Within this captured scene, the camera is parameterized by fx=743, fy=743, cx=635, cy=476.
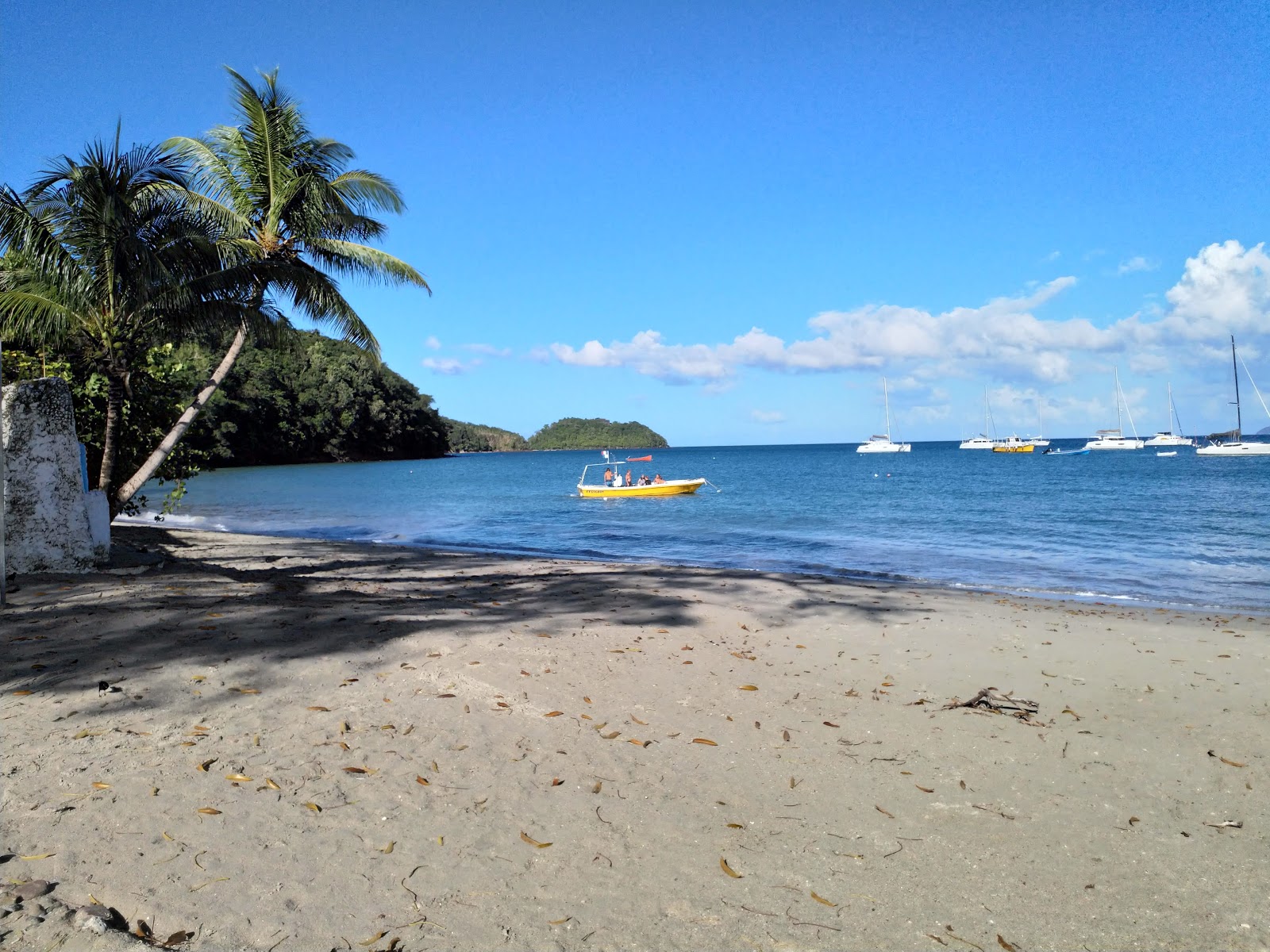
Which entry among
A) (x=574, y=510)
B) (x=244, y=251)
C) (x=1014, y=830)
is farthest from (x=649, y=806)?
(x=574, y=510)

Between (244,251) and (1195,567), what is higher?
(244,251)

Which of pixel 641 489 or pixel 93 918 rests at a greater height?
pixel 641 489

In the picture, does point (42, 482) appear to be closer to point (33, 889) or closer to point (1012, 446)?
point (33, 889)

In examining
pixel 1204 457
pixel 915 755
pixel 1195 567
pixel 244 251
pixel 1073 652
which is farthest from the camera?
pixel 1204 457

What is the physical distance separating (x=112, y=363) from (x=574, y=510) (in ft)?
76.3

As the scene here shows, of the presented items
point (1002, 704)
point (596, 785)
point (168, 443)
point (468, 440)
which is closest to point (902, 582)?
point (1002, 704)

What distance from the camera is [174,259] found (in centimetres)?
1038

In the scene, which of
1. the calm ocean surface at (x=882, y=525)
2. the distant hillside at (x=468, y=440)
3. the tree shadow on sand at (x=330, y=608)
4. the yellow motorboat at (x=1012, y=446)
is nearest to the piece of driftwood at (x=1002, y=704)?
the tree shadow on sand at (x=330, y=608)

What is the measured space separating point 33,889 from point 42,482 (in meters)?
6.82

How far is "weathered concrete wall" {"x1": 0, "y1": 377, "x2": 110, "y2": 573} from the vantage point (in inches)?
307

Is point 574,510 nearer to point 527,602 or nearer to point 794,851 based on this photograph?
point 527,602

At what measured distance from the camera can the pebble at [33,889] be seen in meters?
2.69

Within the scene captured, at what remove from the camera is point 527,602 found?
29.2 ft

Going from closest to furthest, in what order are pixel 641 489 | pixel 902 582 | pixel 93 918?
pixel 93 918, pixel 902 582, pixel 641 489
